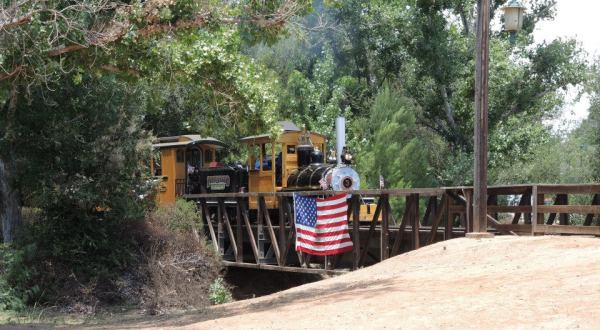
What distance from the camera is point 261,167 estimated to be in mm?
23719

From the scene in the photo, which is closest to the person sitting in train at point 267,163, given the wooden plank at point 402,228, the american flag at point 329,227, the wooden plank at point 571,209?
the american flag at point 329,227

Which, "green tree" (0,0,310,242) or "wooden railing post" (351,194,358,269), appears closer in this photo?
"green tree" (0,0,310,242)

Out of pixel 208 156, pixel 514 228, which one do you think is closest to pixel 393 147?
pixel 208 156

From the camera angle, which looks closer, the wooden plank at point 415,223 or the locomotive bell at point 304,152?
the wooden plank at point 415,223

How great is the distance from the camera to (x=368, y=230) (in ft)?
64.3

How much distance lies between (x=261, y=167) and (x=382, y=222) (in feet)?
21.0

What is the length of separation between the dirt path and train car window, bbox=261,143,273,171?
9.37 m

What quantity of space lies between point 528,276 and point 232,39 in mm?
10004

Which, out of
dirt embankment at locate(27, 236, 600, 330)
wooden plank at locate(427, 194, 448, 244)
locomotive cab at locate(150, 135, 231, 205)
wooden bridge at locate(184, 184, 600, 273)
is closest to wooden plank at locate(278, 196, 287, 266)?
wooden bridge at locate(184, 184, 600, 273)

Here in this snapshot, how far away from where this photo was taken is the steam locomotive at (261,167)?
21.6 m

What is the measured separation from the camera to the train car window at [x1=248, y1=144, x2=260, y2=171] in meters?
23.5

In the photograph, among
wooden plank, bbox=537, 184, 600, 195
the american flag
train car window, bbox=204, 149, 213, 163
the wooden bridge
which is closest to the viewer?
wooden plank, bbox=537, 184, 600, 195

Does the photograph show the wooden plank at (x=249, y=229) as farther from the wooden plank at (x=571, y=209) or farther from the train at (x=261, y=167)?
the wooden plank at (x=571, y=209)

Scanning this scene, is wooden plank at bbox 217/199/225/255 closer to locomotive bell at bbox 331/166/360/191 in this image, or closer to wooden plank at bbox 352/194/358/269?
locomotive bell at bbox 331/166/360/191
